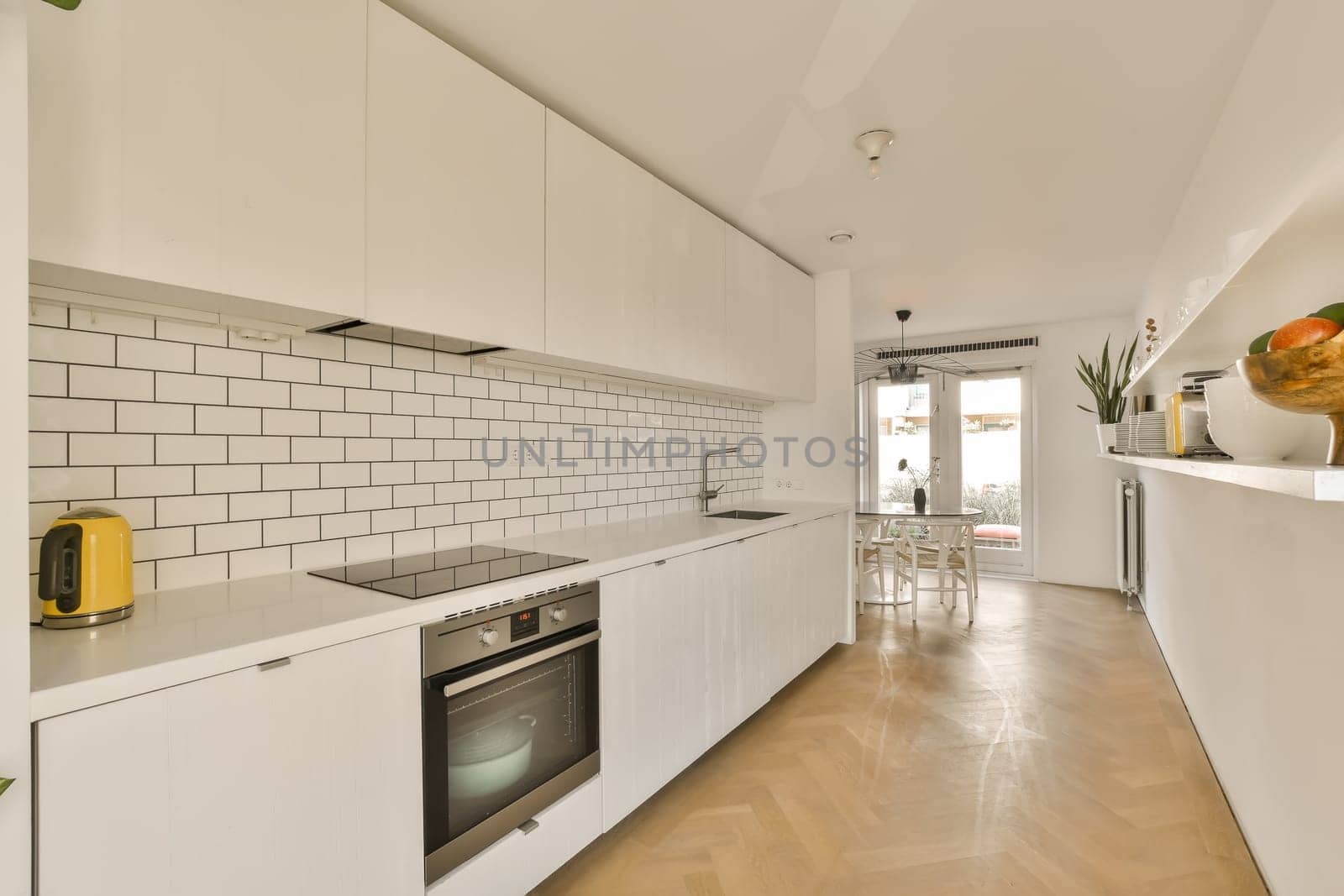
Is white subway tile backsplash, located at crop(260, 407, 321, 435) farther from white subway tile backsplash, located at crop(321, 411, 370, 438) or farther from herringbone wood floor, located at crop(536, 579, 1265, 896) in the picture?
herringbone wood floor, located at crop(536, 579, 1265, 896)

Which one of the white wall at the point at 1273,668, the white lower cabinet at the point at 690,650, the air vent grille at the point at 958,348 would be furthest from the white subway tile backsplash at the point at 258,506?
the air vent grille at the point at 958,348

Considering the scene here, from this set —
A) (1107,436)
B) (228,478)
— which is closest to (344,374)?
(228,478)

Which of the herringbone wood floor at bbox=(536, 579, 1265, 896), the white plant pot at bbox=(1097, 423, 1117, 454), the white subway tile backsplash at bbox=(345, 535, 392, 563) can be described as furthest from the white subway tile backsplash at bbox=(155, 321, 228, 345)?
the white plant pot at bbox=(1097, 423, 1117, 454)

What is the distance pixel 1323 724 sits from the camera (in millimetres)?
1423

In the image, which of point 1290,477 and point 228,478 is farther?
point 228,478

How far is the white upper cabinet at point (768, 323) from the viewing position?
325cm

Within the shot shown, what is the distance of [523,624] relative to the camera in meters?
1.67

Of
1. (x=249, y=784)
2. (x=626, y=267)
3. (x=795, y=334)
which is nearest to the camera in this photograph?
(x=249, y=784)

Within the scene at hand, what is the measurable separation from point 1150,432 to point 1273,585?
0.53 m

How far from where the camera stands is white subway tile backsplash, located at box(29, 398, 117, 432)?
1.30 m

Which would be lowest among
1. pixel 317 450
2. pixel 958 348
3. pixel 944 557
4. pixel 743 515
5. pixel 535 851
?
pixel 535 851

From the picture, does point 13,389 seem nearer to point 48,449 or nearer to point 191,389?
point 48,449

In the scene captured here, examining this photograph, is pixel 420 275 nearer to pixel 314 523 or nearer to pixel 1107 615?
pixel 314 523

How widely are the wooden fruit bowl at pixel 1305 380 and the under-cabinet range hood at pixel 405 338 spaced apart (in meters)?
1.73
